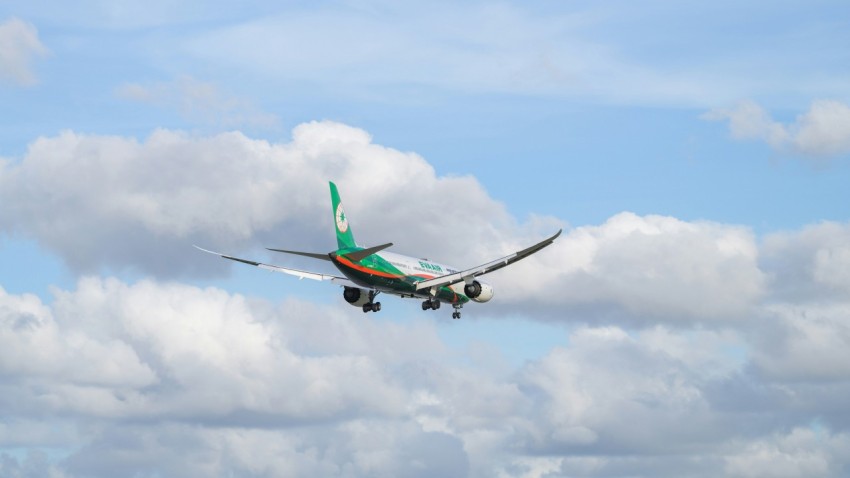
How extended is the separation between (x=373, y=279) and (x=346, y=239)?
4169 mm

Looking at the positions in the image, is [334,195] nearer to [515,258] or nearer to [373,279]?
[373,279]

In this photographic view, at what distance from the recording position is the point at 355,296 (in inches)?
4906

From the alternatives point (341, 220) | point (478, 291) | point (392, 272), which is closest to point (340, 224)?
A: point (341, 220)

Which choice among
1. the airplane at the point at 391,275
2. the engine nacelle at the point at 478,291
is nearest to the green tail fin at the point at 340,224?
the airplane at the point at 391,275

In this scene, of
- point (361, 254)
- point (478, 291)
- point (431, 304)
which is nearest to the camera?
point (361, 254)

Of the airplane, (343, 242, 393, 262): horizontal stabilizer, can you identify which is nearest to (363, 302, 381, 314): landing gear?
the airplane

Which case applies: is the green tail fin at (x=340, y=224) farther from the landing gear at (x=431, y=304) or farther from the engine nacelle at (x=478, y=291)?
the engine nacelle at (x=478, y=291)

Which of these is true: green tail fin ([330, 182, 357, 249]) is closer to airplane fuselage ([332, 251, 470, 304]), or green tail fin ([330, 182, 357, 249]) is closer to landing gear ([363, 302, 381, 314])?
airplane fuselage ([332, 251, 470, 304])

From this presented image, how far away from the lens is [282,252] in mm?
107312

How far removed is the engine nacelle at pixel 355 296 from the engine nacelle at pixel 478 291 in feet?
30.2

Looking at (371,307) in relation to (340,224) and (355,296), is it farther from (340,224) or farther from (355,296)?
(340,224)

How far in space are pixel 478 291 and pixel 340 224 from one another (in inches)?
624

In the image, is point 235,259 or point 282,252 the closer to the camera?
point 282,252

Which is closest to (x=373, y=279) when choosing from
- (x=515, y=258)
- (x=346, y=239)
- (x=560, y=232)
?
(x=346, y=239)
